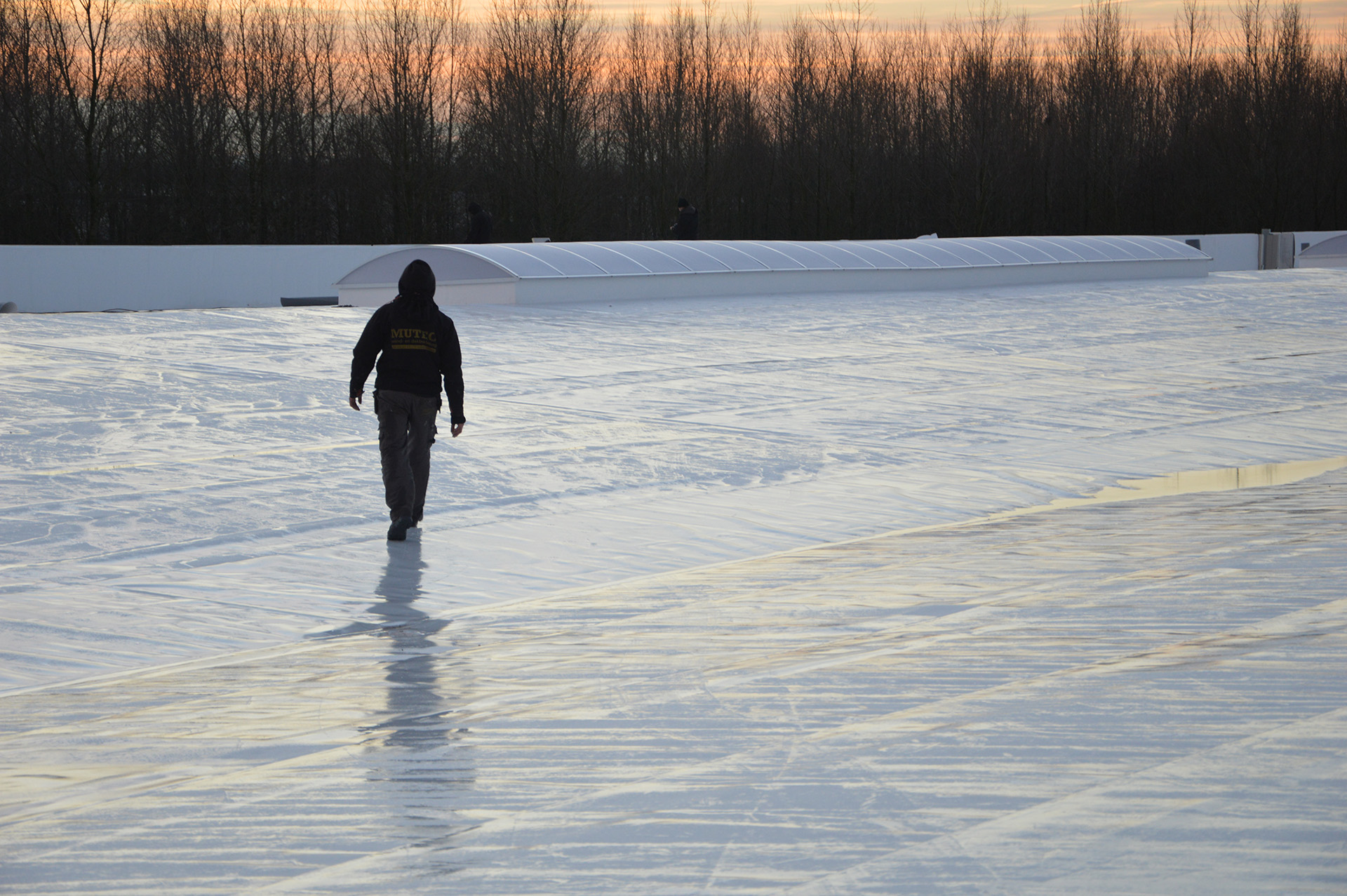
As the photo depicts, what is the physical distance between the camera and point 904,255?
27.7m

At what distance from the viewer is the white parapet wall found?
25750 mm

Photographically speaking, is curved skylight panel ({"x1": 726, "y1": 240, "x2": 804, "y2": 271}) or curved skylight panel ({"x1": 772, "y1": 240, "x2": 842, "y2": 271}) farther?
curved skylight panel ({"x1": 772, "y1": 240, "x2": 842, "y2": 271})

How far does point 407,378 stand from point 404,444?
0.38 m

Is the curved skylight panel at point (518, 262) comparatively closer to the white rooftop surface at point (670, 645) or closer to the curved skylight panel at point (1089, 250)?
the white rooftop surface at point (670, 645)

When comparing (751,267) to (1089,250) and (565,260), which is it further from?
(1089,250)

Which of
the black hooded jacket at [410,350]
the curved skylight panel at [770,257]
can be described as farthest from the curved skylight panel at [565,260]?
the black hooded jacket at [410,350]

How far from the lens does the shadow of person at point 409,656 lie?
4773mm

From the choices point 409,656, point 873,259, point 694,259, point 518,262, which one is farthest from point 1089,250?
point 409,656

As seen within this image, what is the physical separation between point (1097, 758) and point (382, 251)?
28110 mm

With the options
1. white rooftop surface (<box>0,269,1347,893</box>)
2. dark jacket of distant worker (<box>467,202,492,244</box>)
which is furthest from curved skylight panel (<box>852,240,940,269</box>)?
white rooftop surface (<box>0,269,1347,893</box>)

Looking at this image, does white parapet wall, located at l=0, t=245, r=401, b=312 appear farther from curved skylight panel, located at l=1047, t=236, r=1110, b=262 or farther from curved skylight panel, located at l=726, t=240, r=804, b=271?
curved skylight panel, located at l=1047, t=236, r=1110, b=262

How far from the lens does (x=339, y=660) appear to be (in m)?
5.69

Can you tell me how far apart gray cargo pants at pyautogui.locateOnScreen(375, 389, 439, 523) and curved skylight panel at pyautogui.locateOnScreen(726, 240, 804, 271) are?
677 inches

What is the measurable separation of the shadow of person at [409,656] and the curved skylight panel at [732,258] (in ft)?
56.8
